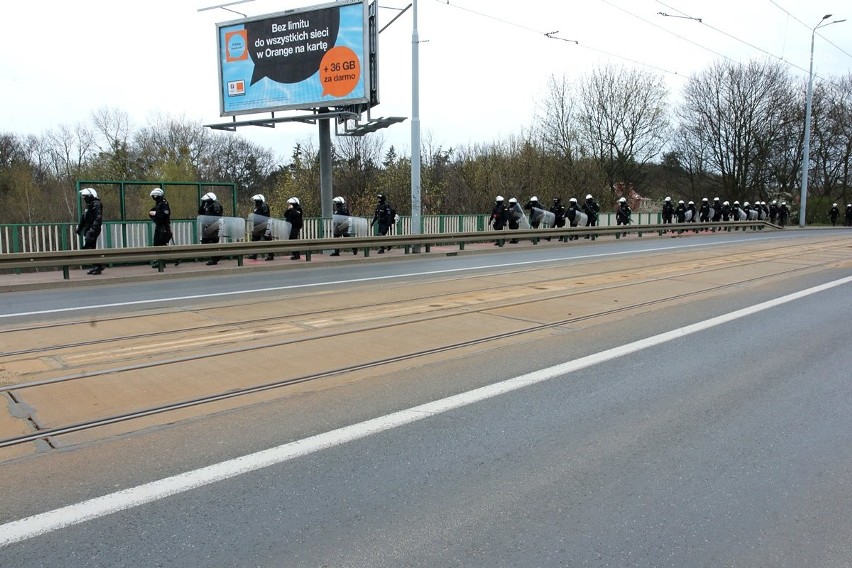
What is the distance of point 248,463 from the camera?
4180 mm

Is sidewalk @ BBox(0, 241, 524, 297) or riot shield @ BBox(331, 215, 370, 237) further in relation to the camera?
riot shield @ BBox(331, 215, 370, 237)

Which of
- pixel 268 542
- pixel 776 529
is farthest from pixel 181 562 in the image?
pixel 776 529

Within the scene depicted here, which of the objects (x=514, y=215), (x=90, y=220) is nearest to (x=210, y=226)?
(x=90, y=220)

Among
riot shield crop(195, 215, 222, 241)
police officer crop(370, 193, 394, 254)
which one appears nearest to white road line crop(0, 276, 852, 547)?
riot shield crop(195, 215, 222, 241)

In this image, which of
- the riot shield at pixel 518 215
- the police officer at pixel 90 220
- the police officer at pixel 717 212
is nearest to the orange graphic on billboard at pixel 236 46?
the police officer at pixel 90 220

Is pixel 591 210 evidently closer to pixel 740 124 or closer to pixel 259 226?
pixel 259 226

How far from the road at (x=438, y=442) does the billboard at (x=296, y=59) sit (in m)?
14.2

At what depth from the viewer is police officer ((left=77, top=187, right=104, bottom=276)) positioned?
1498 centimetres

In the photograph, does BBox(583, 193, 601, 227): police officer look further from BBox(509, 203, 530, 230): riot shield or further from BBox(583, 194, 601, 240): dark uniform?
BBox(509, 203, 530, 230): riot shield

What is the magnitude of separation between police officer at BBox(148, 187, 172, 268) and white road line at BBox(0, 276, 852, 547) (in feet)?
40.5

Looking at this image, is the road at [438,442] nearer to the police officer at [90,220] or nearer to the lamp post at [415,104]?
the police officer at [90,220]

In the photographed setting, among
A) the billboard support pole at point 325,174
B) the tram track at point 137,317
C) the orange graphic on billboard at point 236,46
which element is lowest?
the tram track at point 137,317

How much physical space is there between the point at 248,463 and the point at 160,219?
13291 millimetres

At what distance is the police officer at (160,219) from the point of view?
52.4 feet
